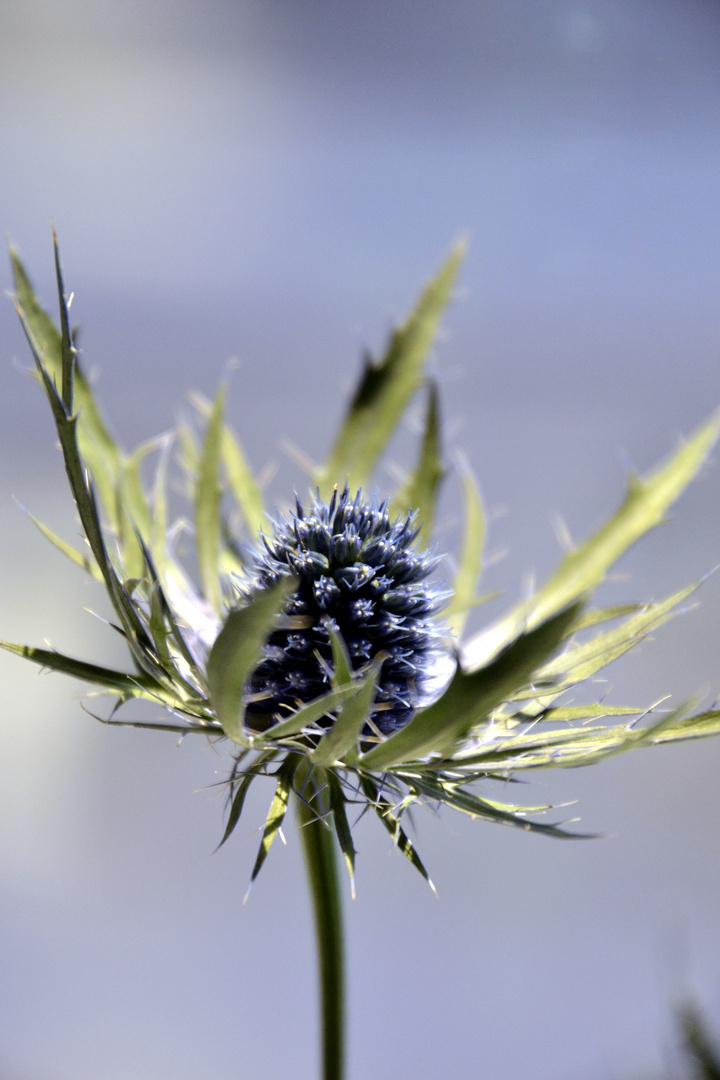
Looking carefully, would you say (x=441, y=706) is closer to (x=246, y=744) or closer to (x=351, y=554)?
(x=246, y=744)

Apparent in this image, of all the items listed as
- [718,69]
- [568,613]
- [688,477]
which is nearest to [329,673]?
[568,613]

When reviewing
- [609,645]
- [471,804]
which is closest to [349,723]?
[471,804]

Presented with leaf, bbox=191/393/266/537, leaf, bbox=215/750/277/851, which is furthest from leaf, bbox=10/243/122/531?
leaf, bbox=215/750/277/851

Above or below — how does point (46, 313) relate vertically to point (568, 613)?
above

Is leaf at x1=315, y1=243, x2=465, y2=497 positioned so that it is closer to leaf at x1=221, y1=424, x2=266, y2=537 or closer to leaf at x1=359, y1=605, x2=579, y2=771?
leaf at x1=221, y1=424, x2=266, y2=537

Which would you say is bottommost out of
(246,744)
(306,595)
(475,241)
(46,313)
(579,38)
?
(246,744)

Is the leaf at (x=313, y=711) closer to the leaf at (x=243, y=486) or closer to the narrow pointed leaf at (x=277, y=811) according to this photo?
the narrow pointed leaf at (x=277, y=811)

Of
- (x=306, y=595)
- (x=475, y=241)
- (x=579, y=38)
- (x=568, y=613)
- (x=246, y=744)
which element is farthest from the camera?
(x=475, y=241)
